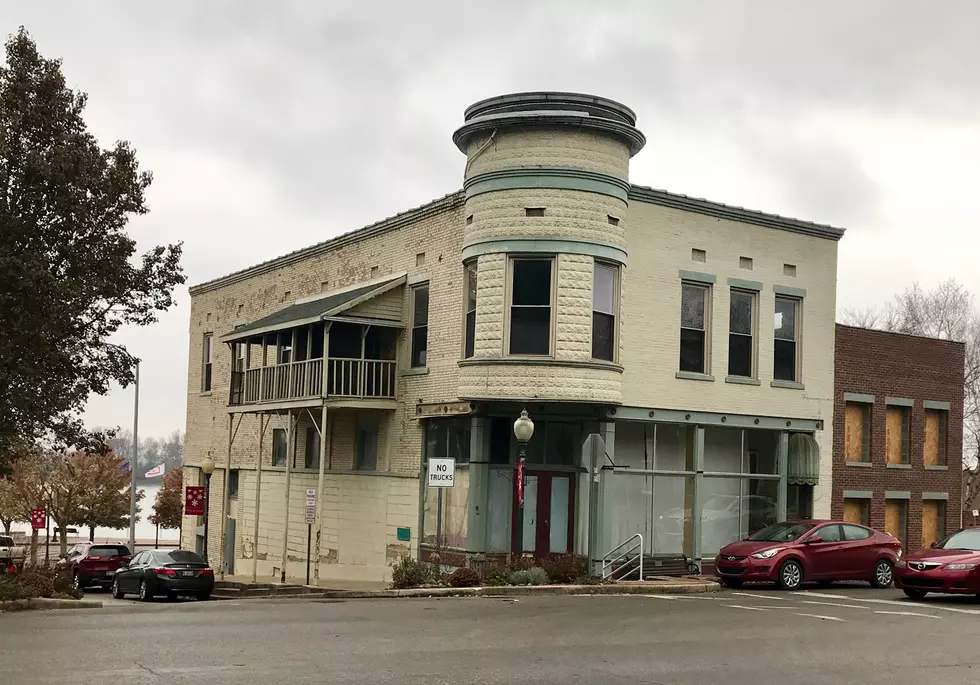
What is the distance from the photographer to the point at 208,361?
1607 inches

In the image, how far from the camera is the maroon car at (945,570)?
67.2ft

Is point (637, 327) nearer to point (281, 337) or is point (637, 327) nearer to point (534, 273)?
point (534, 273)

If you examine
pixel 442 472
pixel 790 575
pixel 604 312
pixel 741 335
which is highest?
pixel 604 312

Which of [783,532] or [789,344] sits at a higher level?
[789,344]

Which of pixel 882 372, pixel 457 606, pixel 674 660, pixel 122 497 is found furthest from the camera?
pixel 122 497

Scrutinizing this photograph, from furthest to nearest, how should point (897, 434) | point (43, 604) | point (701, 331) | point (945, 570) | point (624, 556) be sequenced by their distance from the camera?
point (897, 434) < point (701, 331) < point (624, 556) < point (945, 570) < point (43, 604)

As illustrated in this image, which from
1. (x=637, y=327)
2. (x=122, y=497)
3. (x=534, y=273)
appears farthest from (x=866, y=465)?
(x=122, y=497)

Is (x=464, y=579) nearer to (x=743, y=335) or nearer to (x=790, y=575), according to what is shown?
(x=790, y=575)

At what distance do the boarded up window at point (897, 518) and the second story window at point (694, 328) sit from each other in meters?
7.96

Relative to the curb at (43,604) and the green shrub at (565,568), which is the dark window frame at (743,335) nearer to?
the green shrub at (565,568)

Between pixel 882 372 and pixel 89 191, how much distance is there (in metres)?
20.5

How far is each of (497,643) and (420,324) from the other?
15.2 meters

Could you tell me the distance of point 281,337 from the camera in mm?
31391

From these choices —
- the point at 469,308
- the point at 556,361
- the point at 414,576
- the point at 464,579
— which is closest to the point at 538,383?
the point at 556,361
